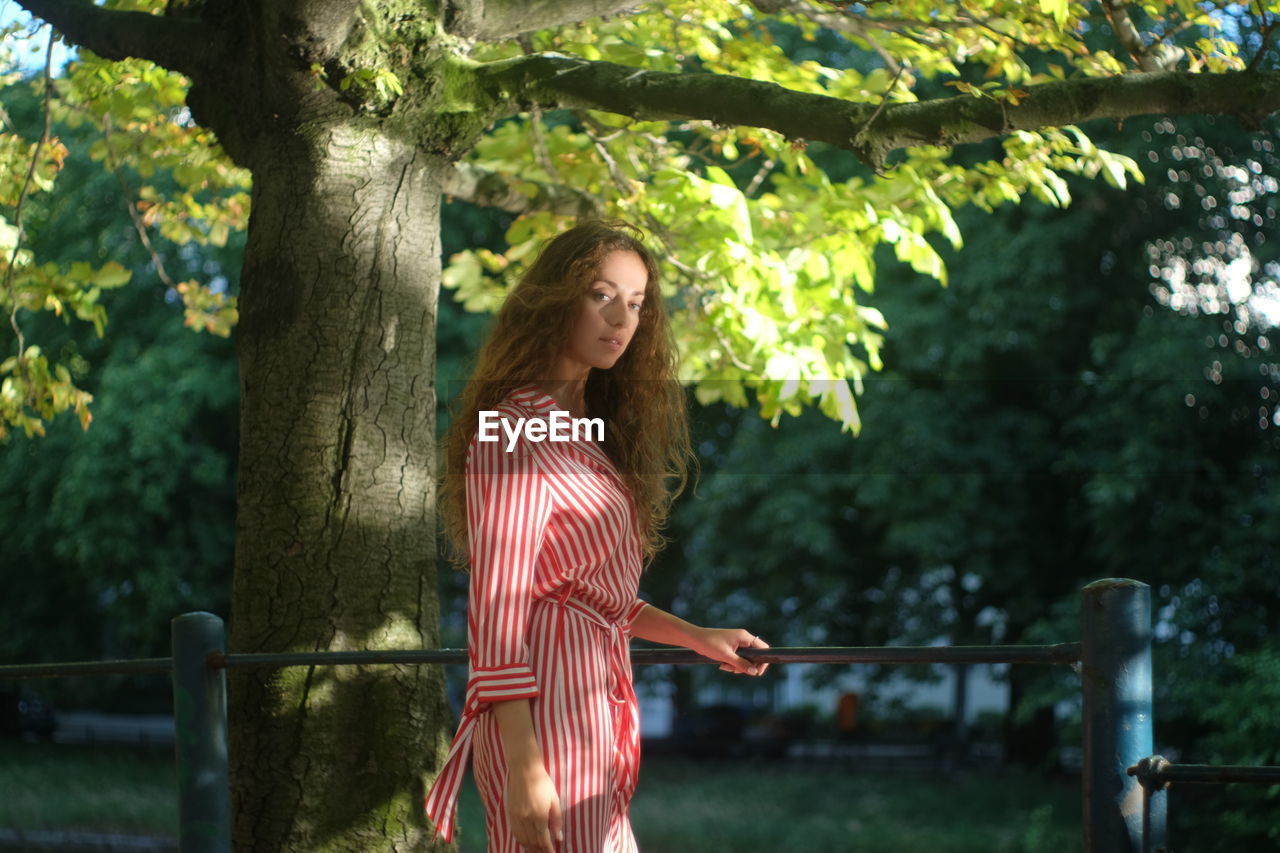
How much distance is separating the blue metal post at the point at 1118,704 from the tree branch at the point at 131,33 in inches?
108

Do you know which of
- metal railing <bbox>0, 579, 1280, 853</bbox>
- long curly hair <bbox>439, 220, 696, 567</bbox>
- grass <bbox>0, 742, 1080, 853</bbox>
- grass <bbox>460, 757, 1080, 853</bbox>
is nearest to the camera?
metal railing <bbox>0, 579, 1280, 853</bbox>

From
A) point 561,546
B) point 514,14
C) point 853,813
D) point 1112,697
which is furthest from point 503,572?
point 853,813

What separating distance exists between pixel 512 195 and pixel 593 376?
3062mm

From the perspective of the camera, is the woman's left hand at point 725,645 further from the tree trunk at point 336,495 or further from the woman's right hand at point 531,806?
the tree trunk at point 336,495

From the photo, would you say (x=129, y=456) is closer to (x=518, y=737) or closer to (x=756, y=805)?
(x=756, y=805)

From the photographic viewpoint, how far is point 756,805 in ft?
60.2

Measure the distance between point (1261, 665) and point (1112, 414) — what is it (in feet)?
9.40

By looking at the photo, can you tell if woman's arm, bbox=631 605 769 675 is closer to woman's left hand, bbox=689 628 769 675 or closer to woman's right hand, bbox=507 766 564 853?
woman's left hand, bbox=689 628 769 675

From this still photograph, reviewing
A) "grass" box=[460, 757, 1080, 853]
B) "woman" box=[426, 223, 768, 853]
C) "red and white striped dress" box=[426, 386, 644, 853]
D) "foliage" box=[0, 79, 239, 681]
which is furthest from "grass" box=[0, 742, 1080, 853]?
"red and white striped dress" box=[426, 386, 644, 853]

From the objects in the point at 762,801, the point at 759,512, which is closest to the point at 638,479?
the point at 759,512

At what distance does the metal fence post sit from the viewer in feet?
9.07

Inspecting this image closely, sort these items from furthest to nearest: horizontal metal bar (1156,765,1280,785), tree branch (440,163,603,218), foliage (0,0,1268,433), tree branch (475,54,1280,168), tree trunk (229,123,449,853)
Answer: tree branch (440,163,603,218), foliage (0,0,1268,433), tree branch (475,54,1280,168), tree trunk (229,123,449,853), horizontal metal bar (1156,765,1280,785)

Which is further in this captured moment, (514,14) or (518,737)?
(514,14)

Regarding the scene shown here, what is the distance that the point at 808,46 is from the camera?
51.0 feet
